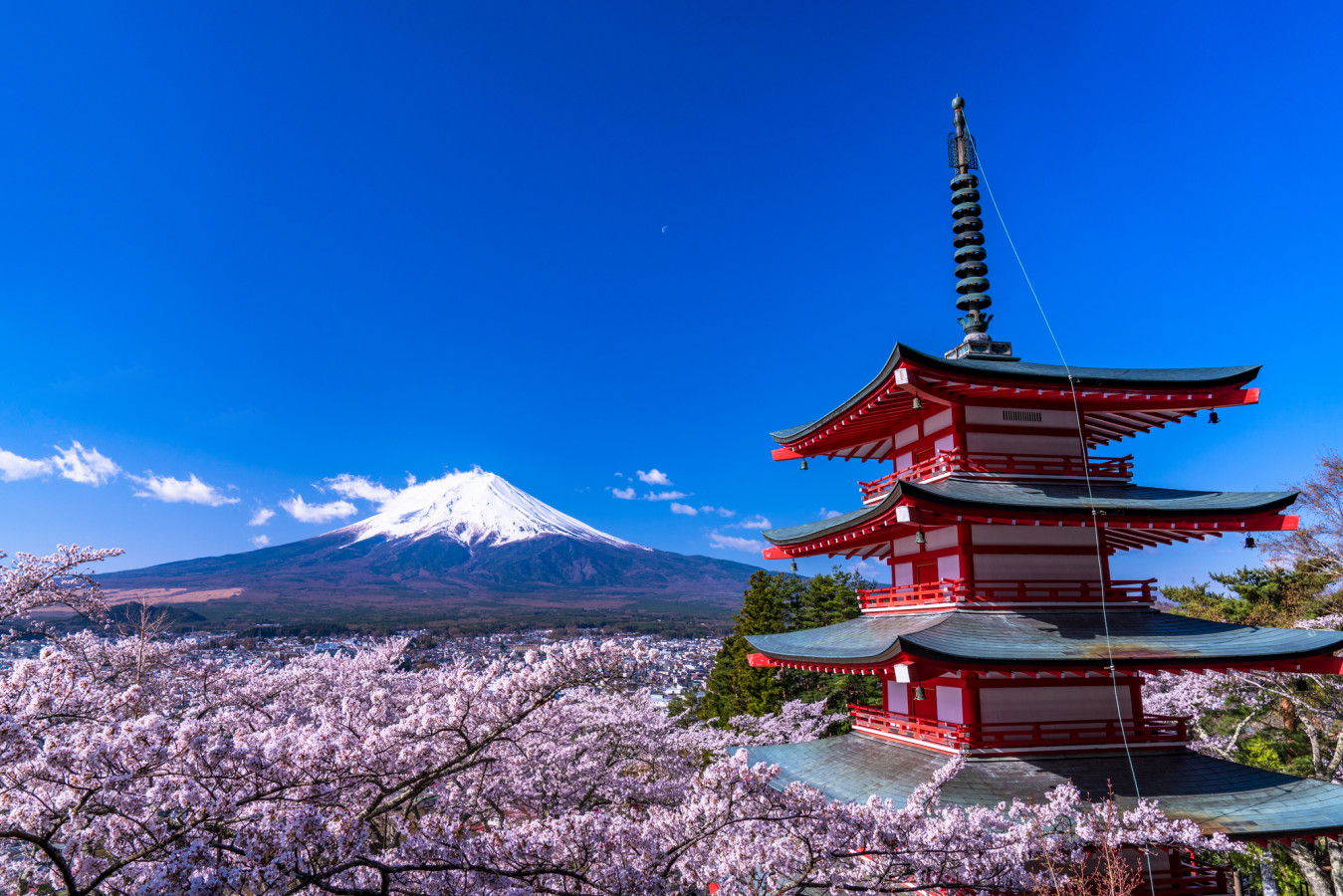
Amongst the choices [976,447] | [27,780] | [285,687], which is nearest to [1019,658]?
[976,447]

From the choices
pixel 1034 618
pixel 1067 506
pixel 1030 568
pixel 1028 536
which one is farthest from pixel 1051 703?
pixel 1067 506

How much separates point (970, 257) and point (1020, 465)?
14.2 feet

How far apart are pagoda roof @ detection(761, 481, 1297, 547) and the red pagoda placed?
4 centimetres

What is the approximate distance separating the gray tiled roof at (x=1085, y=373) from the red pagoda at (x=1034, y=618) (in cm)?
4

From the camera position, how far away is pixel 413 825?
23.9ft

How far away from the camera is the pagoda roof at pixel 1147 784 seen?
7.98 metres

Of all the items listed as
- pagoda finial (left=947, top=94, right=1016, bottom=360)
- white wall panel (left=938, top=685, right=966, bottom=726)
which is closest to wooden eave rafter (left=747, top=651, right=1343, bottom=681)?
white wall panel (left=938, top=685, right=966, bottom=726)

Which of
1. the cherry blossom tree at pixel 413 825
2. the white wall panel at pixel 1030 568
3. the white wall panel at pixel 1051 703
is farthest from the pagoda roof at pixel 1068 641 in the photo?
the cherry blossom tree at pixel 413 825

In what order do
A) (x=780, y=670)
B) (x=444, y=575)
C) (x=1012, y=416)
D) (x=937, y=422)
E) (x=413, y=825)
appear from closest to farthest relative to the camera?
(x=413, y=825), (x=1012, y=416), (x=937, y=422), (x=780, y=670), (x=444, y=575)

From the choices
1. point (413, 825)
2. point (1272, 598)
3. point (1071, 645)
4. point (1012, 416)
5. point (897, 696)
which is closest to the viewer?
point (413, 825)

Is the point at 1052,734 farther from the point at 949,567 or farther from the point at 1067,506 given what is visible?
the point at 1067,506

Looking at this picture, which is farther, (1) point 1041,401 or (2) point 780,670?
(2) point 780,670

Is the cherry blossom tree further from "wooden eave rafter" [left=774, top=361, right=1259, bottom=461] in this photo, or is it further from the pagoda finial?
the pagoda finial

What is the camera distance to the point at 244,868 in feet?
13.6
